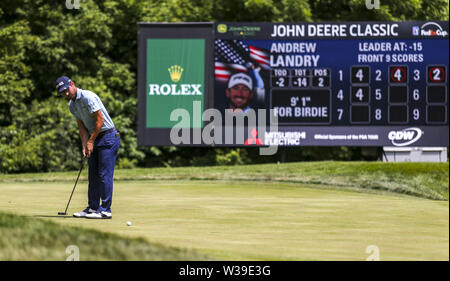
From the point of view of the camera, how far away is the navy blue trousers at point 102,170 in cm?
870

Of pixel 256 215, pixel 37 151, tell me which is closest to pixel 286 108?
pixel 37 151

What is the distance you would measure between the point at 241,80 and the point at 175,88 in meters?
1.51

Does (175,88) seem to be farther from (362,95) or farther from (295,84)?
(362,95)

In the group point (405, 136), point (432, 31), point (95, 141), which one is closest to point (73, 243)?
point (95, 141)

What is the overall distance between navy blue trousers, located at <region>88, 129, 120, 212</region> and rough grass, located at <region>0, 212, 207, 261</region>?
243 cm

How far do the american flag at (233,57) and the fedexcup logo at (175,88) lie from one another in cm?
60

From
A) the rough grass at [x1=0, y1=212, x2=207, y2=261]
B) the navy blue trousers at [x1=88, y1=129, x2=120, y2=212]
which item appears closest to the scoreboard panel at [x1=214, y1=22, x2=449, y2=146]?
the navy blue trousers at [x1=88, y1=129, x2=120, y2=212]

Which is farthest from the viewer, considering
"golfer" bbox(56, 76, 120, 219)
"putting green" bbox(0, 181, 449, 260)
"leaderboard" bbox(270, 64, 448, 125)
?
"leaderboard" bbox(270, 64, 448, 125)

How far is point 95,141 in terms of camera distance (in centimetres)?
881

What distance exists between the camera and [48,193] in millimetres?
12117

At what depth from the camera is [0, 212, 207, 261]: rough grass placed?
5387 millimetres

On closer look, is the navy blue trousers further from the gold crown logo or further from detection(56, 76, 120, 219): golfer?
the gold crown logo
